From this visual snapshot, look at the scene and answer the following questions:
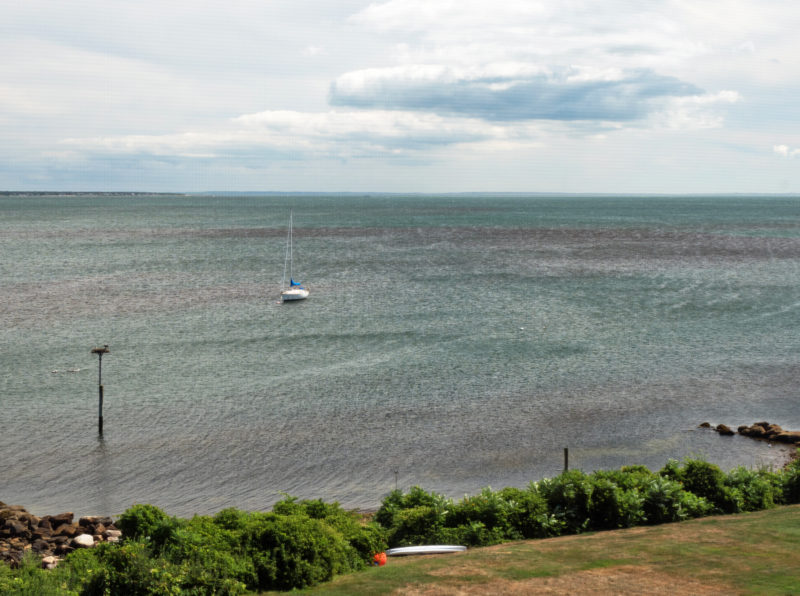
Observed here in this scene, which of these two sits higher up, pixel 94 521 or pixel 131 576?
pixel 131 576

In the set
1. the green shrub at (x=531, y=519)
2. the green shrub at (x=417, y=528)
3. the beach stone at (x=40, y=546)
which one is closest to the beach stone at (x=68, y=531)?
the beach stone at (x=40, y=546)

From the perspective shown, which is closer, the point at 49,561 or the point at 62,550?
the point at 49,561

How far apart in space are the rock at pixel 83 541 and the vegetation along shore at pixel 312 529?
0.13ft

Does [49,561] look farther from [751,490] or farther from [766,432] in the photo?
[766,432]

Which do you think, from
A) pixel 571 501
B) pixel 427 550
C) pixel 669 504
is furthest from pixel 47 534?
pixel 669 504

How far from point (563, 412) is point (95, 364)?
1108 inches

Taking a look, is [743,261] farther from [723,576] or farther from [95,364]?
[723,576]

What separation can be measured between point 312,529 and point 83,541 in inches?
337

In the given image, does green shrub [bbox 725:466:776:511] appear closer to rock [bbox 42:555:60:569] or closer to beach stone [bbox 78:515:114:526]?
rock [bbox 42:555:60:569]

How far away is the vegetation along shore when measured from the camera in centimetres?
1354

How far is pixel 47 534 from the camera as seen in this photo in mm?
20984

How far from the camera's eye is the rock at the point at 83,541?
19750mm

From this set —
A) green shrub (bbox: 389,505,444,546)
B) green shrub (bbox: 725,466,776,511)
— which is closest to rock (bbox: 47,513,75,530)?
green shrub (bbox: 389,505,444,546)

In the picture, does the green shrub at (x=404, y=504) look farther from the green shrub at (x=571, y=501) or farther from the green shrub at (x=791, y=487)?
the green shrub at (x=791, y=487)
